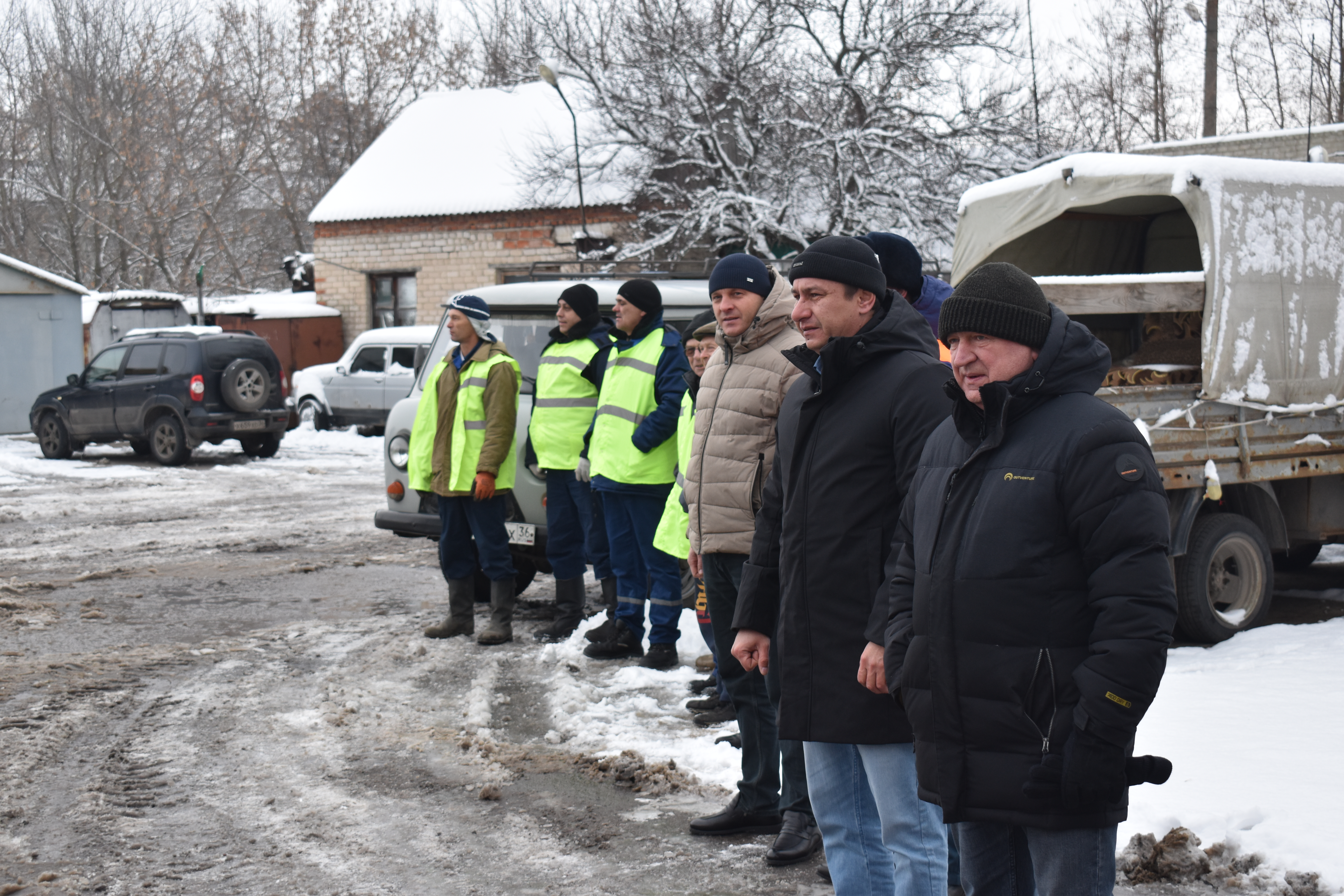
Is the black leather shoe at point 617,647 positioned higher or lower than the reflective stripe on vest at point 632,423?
lower

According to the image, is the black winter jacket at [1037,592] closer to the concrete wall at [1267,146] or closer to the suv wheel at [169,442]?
the concrete wall at [1267,146]

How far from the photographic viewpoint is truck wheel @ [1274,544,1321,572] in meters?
10.1

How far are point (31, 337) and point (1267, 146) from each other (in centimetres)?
2080

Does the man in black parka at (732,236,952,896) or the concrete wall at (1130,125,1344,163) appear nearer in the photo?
the man in black parka at (732,236,952,896)

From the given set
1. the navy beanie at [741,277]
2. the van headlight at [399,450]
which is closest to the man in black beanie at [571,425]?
the van headlight at [399,450]

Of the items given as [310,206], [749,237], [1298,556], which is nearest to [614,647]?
[1298,556]

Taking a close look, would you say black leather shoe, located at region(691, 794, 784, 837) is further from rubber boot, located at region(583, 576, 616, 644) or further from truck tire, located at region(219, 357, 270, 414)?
truck tire, located at region(219, 357, 270, 414)

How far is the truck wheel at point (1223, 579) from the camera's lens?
7.32 metres

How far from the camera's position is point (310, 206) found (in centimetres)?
4416

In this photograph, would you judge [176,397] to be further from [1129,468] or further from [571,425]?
[1129,468]

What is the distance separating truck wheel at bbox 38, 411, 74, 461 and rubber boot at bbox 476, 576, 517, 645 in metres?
13.9

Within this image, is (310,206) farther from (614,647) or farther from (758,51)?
(614,647)

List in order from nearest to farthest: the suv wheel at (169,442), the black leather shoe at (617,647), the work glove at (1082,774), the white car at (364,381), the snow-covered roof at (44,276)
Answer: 1. the work glove at (1082,774)
2. the black leather shoe at (617,647)
3. the suv wheel at (169,442)
4. the white car at (364,381)
5. the snow-covered roof at (44,276)

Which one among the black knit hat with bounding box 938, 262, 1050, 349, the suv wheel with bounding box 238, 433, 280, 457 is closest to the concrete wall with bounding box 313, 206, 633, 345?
the suv wheel with bounding box 238, 433, 280, 457
